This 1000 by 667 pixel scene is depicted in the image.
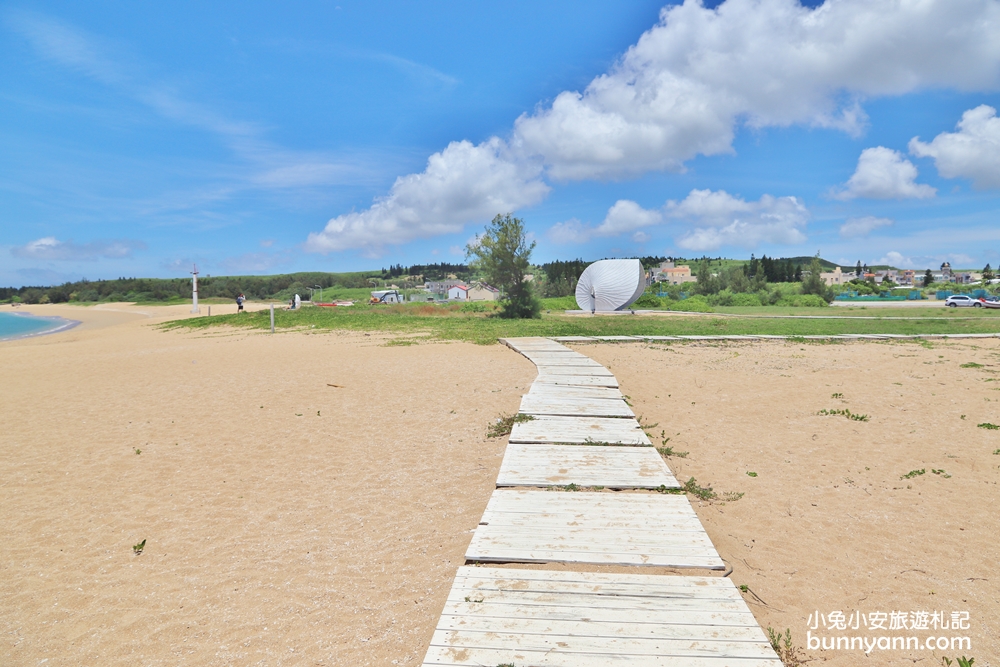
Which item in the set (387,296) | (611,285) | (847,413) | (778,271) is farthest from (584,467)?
(778,271)

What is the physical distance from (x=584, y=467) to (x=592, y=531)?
1.44 m

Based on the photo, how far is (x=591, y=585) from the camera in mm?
3256

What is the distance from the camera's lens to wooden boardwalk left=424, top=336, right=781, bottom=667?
2.65 meters

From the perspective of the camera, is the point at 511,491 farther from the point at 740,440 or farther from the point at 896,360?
the point at 896,360

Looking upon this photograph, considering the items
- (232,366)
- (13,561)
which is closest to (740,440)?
(13,561)

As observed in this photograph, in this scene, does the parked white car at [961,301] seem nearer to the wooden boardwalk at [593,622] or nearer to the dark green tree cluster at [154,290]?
the wooden boardwalk at [593,622]

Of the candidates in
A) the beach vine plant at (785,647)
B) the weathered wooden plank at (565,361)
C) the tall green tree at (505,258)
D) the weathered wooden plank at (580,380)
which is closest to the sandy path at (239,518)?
the weathered wooden plank at (580,380)

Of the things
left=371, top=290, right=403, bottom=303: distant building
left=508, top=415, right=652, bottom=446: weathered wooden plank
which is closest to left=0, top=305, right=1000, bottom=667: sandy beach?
left=508, top=415, right=652, bottom=446: weathered wooden plank

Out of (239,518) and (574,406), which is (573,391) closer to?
(574,406)

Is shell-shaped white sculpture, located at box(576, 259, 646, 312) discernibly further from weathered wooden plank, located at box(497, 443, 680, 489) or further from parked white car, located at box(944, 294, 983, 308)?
weathered wooden plank, located at box(497, 443, 680, 489)

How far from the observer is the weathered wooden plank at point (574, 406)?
7555mm

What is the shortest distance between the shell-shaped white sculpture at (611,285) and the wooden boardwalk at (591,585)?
38.2 m

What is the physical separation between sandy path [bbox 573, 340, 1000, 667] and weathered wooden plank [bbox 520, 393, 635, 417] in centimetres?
61

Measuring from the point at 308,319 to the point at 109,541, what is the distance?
2510 cm
